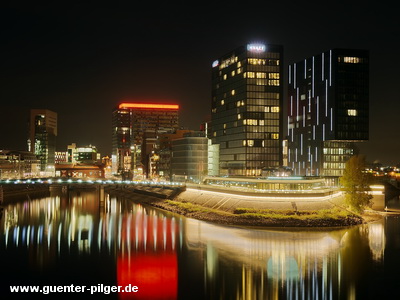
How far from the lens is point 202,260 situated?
174 feet

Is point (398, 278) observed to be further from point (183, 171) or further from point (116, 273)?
point (183, 171)

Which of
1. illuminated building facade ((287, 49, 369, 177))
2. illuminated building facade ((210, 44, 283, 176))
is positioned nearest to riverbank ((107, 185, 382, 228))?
illuminated building facade ((210, 44, 283, 176))

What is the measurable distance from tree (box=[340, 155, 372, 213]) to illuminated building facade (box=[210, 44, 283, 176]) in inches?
2420

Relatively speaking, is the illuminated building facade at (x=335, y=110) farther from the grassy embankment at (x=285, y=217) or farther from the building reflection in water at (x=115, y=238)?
the building reflection in water at (x=115, y=238)

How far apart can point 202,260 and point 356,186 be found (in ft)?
156

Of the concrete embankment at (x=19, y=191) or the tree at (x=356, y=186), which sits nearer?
the tree at (x=356, y=186)

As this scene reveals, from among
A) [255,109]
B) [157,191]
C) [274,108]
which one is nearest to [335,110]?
[274,108]

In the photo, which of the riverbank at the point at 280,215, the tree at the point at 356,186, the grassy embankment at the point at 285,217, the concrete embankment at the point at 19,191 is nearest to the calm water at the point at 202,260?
the grassy embankment at the point at 285,217

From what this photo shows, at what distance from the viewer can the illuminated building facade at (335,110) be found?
15725cm

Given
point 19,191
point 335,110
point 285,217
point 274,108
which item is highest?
point 335,110

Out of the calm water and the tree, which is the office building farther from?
the calm water

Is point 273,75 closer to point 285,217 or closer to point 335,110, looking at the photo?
point 335,110

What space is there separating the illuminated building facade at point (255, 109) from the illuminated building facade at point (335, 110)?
19.7 m

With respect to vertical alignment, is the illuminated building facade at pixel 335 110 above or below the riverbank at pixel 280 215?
above
